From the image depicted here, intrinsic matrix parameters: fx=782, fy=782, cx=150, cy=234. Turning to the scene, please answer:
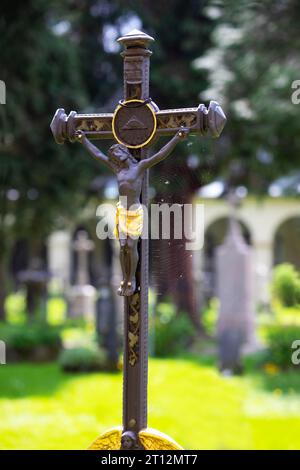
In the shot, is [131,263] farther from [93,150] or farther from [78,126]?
[78,126]

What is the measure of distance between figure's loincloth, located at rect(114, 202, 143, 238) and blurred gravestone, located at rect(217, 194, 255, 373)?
7494 millimetres

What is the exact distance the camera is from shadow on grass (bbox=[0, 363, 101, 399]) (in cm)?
996

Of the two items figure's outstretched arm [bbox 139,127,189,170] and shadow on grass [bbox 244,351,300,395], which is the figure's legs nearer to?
figure's outstretched arm [bbox 139,127,189,170]

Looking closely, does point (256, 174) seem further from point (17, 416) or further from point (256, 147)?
point (17, 416)

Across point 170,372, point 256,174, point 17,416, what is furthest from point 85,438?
point 256,174

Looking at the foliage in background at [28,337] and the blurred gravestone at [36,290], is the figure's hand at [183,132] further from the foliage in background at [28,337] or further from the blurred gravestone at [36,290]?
the blurred gravestone at [36,290]

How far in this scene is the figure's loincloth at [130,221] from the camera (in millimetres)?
4059

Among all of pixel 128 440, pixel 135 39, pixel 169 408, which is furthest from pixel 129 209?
pixel 169 408

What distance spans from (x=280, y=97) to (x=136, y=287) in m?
8.41

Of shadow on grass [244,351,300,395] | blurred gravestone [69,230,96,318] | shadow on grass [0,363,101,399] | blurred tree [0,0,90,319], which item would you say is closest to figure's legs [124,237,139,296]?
shadow on grass [0,363,101,399]

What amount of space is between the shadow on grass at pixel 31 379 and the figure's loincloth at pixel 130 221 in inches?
236

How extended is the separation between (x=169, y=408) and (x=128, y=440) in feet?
12.5

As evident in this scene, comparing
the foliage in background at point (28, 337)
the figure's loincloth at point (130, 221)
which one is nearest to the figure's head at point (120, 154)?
the figure's loincloth at point (130, 221)

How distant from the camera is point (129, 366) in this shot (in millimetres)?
4109
